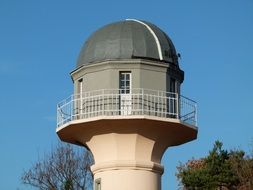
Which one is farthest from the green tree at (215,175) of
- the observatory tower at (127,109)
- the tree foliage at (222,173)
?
the observatory tower at (127,109)

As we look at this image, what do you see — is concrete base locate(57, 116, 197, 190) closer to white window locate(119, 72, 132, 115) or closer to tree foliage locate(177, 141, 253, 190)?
white window locate(119, 72, 132, 115)

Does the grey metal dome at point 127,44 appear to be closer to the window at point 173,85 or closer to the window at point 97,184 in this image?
→ the window at point 173,85

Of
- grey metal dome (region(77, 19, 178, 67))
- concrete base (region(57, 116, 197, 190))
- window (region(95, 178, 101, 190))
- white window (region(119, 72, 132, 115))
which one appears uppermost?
grey metal dome (region(77, 19, 178, 67))

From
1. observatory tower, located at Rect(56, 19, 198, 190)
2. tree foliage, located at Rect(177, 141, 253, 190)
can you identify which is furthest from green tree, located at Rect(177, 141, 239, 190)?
observatory tower, located at Rect(56, 19, 198, 190)

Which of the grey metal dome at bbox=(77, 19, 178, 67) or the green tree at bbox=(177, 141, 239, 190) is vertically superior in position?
the grey metal dome at bbox=(77, 19, 178, 67)

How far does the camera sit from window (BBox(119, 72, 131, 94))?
25.9 m

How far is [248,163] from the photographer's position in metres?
40.4

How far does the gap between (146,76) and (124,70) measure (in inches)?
36.4

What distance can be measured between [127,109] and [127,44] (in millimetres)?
2830

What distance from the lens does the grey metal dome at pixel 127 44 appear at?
2636 cm

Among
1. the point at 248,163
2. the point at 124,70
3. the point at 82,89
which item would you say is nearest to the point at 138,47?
the point at 124,70

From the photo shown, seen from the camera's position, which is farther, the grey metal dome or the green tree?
the green tree

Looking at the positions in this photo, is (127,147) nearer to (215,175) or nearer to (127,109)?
(127,109)

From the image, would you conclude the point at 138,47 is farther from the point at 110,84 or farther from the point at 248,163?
the point at 248,163
